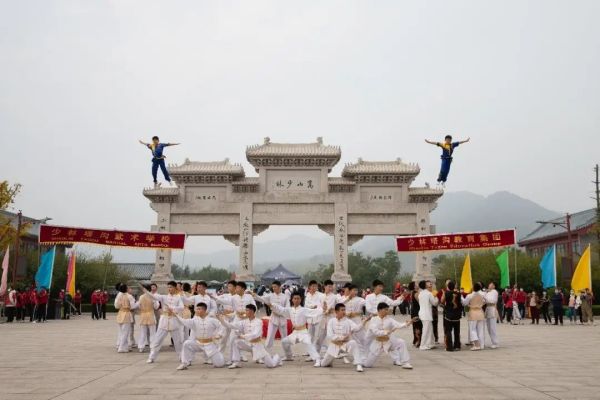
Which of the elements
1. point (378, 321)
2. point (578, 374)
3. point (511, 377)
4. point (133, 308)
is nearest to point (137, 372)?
point (133, 308)

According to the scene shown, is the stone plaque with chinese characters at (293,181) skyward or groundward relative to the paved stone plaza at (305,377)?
skyward

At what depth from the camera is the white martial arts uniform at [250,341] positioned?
28.5ft

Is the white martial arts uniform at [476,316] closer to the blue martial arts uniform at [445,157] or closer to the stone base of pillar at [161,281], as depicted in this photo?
the blue martial arts uniform at [445,157]

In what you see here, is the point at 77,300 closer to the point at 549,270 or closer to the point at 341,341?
the point at 341,341

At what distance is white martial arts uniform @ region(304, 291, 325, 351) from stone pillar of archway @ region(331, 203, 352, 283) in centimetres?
1419

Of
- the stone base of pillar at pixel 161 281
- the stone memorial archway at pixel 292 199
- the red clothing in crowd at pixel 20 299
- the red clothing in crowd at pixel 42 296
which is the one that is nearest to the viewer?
the red clothing in crowd at pixel 42 296

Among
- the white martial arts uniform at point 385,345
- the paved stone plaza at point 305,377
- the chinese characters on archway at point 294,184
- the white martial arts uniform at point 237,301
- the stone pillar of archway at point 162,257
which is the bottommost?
the paved stone plaza at point 305,377

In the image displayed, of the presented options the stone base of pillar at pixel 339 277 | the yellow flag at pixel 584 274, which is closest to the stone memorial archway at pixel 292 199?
the stone base of pillar at pixel 339 277

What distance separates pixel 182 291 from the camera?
1127cm

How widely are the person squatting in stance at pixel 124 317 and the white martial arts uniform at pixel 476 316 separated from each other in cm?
684

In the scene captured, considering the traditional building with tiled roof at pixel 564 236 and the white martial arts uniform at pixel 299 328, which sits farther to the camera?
the traditional building with tiled roof at pixel 564 236

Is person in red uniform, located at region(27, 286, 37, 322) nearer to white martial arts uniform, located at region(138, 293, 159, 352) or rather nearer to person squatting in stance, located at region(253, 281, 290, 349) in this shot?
white martial arts uniform, located at region(138, 293, 159, 352)

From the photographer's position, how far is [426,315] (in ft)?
36.8

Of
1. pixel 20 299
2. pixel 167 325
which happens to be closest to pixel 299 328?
pixel 167 325
